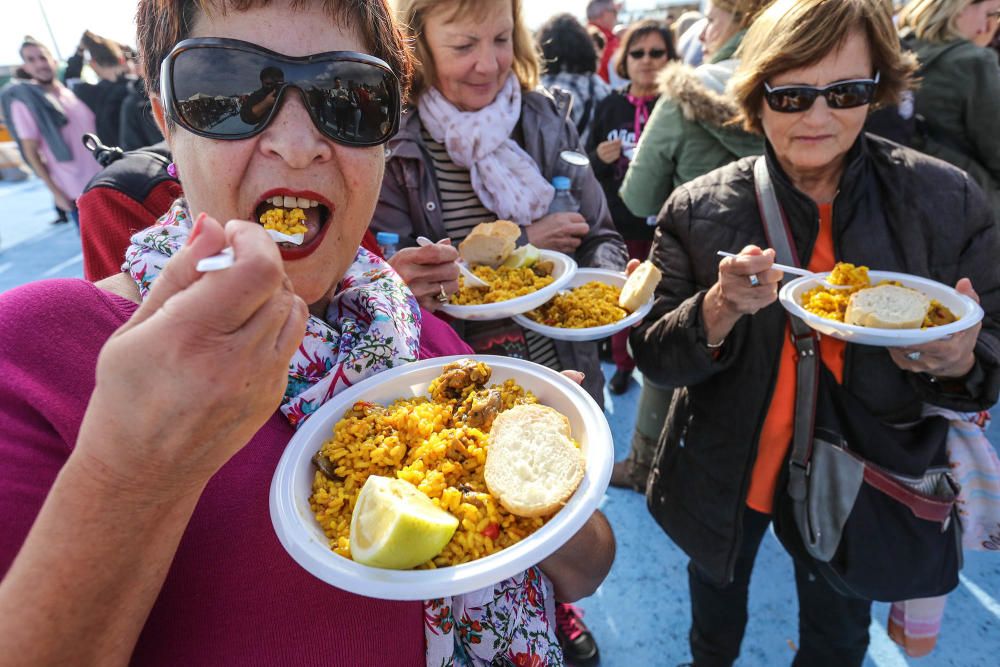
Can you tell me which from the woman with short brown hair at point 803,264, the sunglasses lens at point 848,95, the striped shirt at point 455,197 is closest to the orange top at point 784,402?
the woman with short brown hair at point 803,264

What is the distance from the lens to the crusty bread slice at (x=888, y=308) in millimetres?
1765

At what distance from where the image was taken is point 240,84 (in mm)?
1193

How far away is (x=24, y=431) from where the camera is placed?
2.97 feet

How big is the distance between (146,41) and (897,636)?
3.80m

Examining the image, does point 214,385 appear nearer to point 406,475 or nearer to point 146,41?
point 406,475

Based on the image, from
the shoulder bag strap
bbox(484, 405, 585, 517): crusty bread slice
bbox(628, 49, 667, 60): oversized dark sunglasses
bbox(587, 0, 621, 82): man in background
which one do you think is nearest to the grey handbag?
the shoulder bag strap

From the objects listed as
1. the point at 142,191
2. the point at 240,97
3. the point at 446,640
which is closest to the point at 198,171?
the point at 240,97

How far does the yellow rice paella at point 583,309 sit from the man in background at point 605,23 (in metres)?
6.59

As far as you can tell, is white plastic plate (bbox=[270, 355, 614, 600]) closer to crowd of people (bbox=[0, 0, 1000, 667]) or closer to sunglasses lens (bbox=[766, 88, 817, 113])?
crowd of people (bbox=[0, 0, 1000, 667])

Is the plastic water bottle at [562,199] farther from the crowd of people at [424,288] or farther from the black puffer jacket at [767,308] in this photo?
the black puffer jacket at [767,308]

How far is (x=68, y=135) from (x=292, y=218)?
29.6 feet

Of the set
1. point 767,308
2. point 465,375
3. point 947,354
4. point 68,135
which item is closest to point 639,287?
point 767,308

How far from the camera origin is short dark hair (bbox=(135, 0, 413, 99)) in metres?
1.22

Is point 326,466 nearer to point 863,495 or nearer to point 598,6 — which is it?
point 863,495
